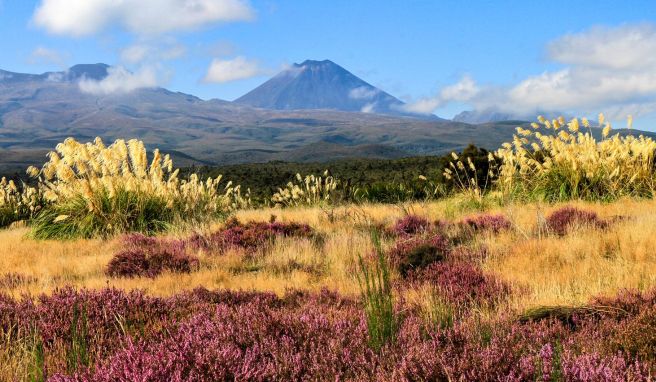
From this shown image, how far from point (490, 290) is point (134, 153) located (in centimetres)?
804

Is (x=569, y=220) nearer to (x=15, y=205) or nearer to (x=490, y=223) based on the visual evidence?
(x=490, y=223)

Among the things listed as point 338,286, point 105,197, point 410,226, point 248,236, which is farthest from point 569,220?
point 105,197

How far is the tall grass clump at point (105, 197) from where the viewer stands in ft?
34.2

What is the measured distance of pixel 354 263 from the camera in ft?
21.2

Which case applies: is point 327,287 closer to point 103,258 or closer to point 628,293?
point 628,293

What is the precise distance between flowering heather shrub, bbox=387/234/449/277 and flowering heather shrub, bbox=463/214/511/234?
1.31 m

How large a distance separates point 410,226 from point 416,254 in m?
2.52

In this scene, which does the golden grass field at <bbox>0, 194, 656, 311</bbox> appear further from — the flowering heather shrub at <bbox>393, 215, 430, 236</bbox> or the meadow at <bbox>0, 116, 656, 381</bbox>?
the flowering heather shrub at <bbox>393, 215, 430, 236</bbox>

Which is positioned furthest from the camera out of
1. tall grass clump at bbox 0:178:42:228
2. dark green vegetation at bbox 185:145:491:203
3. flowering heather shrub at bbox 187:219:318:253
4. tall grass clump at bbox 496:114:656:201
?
dark green vegetation at bbox 185:145:491:203

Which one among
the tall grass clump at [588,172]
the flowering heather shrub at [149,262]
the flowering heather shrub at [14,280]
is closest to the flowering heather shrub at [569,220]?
the tall grass clump at [588,172]

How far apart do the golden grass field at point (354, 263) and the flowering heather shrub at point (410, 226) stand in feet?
2.02

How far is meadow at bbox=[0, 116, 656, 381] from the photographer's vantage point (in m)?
2.95

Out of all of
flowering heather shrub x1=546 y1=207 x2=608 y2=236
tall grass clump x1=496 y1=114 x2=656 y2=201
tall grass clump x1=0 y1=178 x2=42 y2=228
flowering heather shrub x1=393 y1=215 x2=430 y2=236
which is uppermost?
tall grass clump x1=496 y1=114 x2=656 y2=201

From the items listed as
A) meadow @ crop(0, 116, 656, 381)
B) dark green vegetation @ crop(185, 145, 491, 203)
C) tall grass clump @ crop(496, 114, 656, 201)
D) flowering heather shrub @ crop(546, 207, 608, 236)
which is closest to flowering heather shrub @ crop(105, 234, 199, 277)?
meadow @ crop(0, 116, 656, 381)
